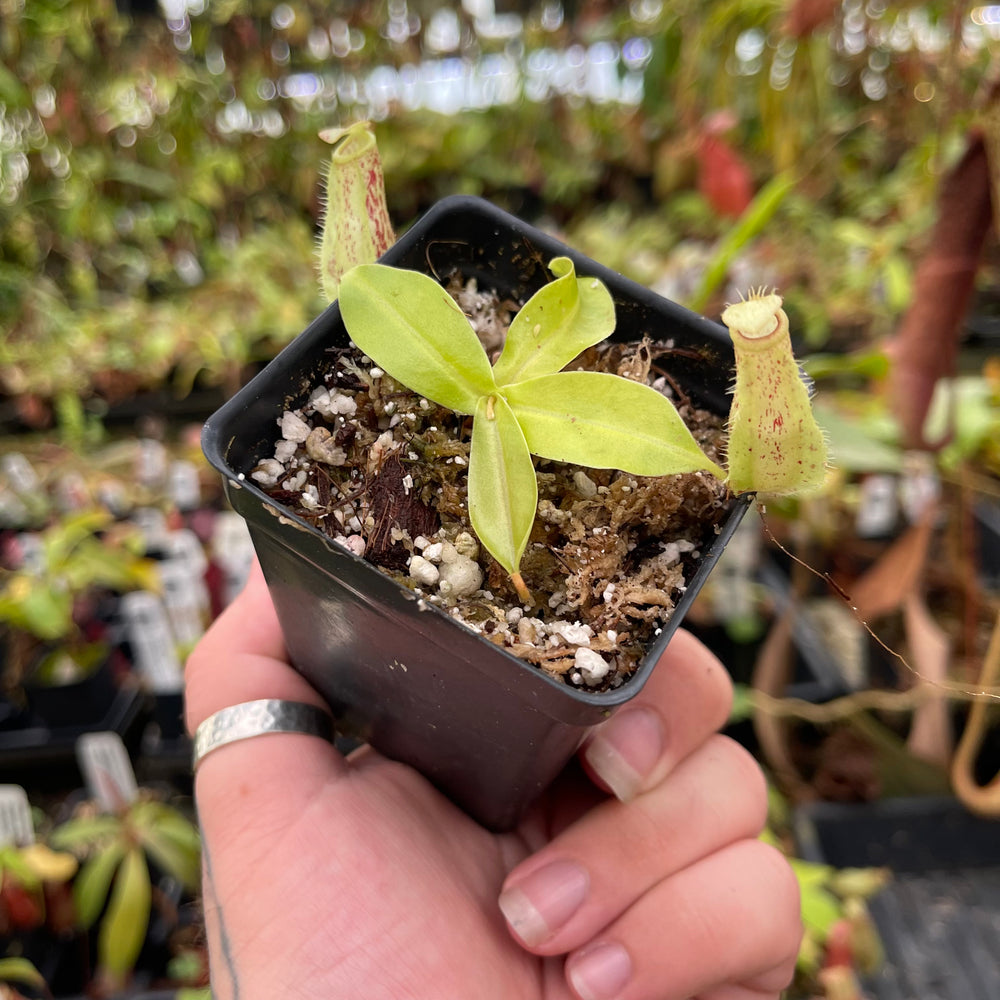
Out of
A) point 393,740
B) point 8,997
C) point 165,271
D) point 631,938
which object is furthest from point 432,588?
point 165,271

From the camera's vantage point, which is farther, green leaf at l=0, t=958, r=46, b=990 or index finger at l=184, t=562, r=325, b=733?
green leaf at l=0, t=958, r=46, b=990

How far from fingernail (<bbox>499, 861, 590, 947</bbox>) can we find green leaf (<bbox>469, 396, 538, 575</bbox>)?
26cm

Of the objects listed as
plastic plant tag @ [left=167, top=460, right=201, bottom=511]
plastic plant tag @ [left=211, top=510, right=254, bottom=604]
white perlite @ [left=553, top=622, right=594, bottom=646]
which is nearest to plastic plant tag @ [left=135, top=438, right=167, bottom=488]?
plastic plant tag @ [left=167, top=460, right=201, bottom=511]

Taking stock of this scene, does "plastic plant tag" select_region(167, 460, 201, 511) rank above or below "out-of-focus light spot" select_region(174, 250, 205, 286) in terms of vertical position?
below

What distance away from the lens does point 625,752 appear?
1.67 ft

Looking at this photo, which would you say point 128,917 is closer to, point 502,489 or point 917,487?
point 502,489

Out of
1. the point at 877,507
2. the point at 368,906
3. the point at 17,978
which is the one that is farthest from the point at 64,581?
the point at 877,507

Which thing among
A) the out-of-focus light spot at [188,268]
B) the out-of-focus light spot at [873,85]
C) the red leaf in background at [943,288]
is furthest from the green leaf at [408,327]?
the out-of-focus light spot at [873,85]

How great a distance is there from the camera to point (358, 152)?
41 cm

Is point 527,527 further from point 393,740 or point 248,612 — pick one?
point 248,612

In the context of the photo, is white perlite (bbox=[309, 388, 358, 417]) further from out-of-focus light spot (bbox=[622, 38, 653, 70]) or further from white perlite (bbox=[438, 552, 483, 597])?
out-of-focus light spot (bbox=[622, 38, 653, 70])

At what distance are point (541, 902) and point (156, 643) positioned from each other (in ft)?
2.85

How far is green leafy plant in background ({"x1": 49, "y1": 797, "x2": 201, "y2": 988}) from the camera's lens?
35.8 inches

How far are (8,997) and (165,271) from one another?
2293 millimetres
